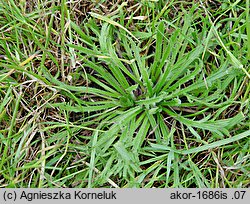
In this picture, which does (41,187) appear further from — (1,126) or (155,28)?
(155,28)

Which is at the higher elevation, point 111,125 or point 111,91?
point 111,91

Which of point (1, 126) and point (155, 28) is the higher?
point (155, 28)

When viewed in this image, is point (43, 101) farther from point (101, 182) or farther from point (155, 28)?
point (155, 28)

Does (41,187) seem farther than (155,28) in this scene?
No

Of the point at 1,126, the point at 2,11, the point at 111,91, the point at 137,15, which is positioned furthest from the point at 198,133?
the point at 2,11

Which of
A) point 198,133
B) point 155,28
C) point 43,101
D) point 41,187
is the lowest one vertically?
point 41,187

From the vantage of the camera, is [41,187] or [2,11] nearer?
[41,187]

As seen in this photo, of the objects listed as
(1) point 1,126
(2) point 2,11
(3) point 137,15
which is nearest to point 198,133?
(3) point 137,15
